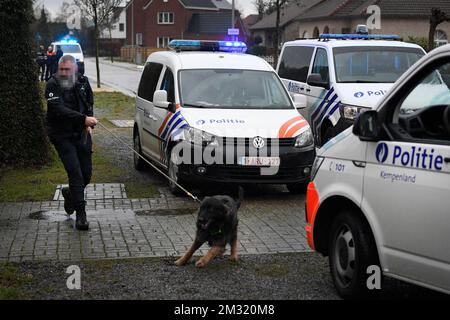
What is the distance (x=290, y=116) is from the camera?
955 cm

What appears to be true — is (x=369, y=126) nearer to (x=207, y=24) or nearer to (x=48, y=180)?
(x=48, y=180)

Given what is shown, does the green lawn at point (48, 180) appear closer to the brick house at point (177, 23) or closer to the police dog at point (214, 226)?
the police dog at point (214, 226)

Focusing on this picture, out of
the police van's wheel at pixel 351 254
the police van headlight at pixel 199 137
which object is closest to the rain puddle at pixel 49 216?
the police van headlight at pixel 199 137

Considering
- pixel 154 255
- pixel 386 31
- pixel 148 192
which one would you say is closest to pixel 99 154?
pixel 148 192

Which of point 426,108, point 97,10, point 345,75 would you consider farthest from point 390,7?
point 426,108

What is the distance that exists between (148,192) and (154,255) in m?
3.14

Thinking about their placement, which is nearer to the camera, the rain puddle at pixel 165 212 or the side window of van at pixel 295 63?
the rain puddle at pixel 165 212

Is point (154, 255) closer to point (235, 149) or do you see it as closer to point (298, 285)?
point (298, 285)

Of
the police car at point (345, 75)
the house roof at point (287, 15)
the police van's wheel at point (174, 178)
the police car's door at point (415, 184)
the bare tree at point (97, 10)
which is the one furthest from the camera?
the house roof at point (287, 15)

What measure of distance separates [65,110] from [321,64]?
5754mm

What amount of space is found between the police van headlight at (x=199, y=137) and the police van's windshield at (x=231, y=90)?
2.34 feet

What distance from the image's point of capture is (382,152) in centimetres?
481

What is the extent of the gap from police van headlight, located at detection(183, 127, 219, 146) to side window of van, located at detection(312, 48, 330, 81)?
11.0 ft

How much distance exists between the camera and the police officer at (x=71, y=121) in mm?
7496
